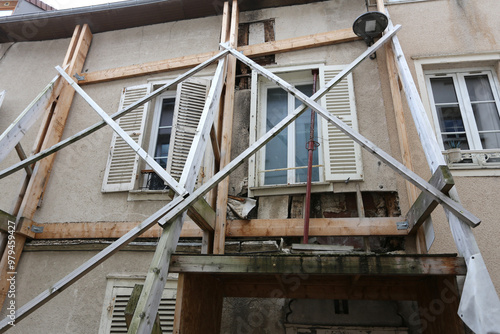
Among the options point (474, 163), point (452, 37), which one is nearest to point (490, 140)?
point (474, 163)

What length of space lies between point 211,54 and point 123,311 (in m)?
3.76

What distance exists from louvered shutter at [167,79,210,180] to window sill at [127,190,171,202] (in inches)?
10.9

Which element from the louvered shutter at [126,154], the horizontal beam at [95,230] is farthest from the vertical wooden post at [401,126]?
the louvered shutter at [126,154]

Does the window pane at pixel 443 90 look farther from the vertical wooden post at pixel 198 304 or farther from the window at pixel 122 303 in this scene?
the window at pixel 122 303

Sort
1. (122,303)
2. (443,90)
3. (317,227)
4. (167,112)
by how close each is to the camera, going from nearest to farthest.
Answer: (317,227) < (122,303) < (443,90) < (167,112)

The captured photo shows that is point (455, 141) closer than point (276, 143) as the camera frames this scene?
Yes

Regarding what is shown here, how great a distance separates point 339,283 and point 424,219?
101 centimetres

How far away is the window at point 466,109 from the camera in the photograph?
4.76 m

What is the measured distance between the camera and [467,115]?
4.90 meters

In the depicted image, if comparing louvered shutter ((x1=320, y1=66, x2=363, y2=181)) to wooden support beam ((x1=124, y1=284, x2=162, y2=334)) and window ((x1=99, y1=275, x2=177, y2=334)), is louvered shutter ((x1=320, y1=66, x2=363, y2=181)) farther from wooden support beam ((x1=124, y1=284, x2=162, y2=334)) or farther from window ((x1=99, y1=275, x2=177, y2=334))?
wooden support beam ((x1=124, y1=284, x2=162, y2=334))

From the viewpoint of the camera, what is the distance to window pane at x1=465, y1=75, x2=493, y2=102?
16.5 ft

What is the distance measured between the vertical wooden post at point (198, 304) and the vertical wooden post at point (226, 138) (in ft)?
1.91

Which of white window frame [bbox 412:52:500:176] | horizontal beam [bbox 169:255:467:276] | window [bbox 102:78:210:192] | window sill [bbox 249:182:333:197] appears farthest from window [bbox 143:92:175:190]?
white window frame [bbox 412:52:500:176]

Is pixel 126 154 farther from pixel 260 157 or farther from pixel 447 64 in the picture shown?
pixel 447 64
